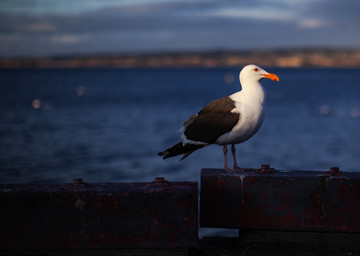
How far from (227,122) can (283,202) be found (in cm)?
109

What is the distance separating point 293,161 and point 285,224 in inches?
701

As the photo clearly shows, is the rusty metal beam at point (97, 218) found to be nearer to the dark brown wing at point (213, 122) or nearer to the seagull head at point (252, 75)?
the dark brown wing at point (213, 122)

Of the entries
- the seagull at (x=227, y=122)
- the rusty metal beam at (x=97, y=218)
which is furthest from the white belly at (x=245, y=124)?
the rusty metal beam at (x=97, y=218)

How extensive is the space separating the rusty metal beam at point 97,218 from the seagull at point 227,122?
1.21 metres

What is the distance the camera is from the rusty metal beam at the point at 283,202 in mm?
5129

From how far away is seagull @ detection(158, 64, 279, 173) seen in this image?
227 inches

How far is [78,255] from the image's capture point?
4.67m

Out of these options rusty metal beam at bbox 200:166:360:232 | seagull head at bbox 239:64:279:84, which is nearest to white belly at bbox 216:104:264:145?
seagull head at bbox 239:64:279:84

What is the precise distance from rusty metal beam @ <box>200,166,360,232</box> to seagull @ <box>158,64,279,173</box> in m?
0.53

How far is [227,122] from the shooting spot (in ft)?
19.0

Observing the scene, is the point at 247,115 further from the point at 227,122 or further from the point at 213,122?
the point at 213,122

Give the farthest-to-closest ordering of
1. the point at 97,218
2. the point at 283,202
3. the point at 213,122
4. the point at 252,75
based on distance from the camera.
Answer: the point at 252,75, the point at 213,122, the point at 283,202, the point at 97,218

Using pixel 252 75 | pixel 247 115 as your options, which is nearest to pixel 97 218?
pixel 247 115

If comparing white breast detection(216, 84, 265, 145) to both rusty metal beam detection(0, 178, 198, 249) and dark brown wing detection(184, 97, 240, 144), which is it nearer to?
dark brown wing detection(184, 97, 240, 144)
